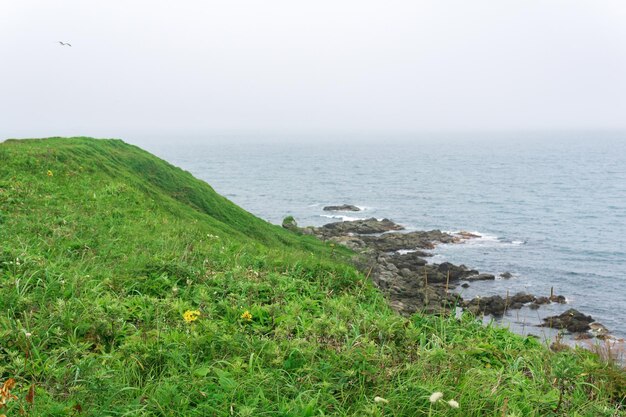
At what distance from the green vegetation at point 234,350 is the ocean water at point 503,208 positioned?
73.3 inches

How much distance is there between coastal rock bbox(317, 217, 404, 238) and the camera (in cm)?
5233

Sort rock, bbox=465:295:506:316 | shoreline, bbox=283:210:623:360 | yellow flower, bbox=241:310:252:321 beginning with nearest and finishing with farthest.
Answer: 1. yellow flower, bbox=241:310:252:321
2. shoreline, bbox=283:210:623:360
3. rock, bbox=465:295:506:316

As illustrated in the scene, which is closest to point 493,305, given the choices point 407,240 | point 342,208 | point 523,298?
point 523,298

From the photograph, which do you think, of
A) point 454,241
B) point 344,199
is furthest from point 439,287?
point 344,199

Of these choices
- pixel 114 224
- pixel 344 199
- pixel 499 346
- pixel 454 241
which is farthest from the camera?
pixel 344 199

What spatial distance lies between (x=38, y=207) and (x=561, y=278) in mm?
37554

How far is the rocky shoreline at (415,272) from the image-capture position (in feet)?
98.6

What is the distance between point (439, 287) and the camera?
37.0 meters

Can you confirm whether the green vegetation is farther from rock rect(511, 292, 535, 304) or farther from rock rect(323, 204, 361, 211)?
rock rect(323, 204, 361, 211)

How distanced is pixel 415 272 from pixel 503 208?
37.4 meters

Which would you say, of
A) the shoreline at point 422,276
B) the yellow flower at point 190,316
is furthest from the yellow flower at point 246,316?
the shoreline at point 422,276

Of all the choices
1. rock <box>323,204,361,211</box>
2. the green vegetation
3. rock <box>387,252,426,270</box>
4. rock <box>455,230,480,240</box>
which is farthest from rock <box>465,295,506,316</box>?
rock <box>323,204,361,211</box>

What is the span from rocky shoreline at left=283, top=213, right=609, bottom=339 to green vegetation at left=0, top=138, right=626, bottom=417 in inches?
500

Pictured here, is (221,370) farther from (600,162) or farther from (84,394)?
(600,162)
